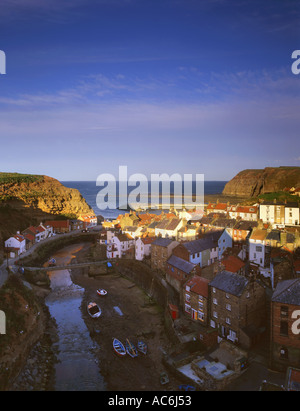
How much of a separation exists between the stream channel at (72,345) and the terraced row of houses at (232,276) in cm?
895

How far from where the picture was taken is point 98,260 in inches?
1939

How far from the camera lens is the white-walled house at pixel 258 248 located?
36.0 metres

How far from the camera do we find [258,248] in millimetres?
36438

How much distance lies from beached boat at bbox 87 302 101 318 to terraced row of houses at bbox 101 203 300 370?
862 cm

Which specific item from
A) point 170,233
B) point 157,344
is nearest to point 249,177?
point 170,233

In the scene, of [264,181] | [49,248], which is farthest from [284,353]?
[264,181]

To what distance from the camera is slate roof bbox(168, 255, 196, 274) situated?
3217 centimetres

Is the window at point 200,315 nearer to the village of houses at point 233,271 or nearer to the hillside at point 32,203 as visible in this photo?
the village of houses at point 233,271

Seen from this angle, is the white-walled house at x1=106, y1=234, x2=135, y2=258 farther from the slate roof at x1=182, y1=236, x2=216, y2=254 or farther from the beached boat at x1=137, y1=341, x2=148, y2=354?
the beached boat at x1=137, y1=341, x2=148, y2=354

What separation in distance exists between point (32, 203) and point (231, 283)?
60.7 metres

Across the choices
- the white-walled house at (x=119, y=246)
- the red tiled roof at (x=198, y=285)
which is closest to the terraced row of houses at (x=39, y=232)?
the white-walled house at (x=119, y=246)
